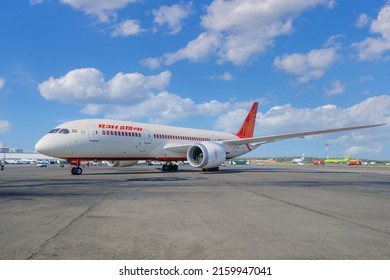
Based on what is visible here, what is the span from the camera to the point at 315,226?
254 inches

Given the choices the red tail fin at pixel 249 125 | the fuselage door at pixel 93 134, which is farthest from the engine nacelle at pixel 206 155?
the red tail fin at pixel 249 125

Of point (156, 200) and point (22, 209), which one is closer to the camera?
point (22, 209)

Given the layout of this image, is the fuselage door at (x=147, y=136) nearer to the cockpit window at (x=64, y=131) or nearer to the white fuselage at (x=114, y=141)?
the white fuselage at (x=114, y=141)

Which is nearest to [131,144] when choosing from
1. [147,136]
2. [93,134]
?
[147,136]

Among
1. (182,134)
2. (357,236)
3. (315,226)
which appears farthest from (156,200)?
(182,134)

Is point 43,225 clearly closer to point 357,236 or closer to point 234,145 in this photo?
point 357,236

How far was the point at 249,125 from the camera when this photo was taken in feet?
132

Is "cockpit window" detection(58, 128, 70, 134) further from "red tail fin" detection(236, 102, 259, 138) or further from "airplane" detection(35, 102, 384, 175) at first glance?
"red tail fin" detection(236, 102, 259, 138)

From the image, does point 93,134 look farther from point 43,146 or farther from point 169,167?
point 169,167

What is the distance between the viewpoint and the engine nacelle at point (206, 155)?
2712 centimetres

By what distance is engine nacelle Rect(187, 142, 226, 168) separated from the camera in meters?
27.1

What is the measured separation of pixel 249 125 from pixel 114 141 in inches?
777
